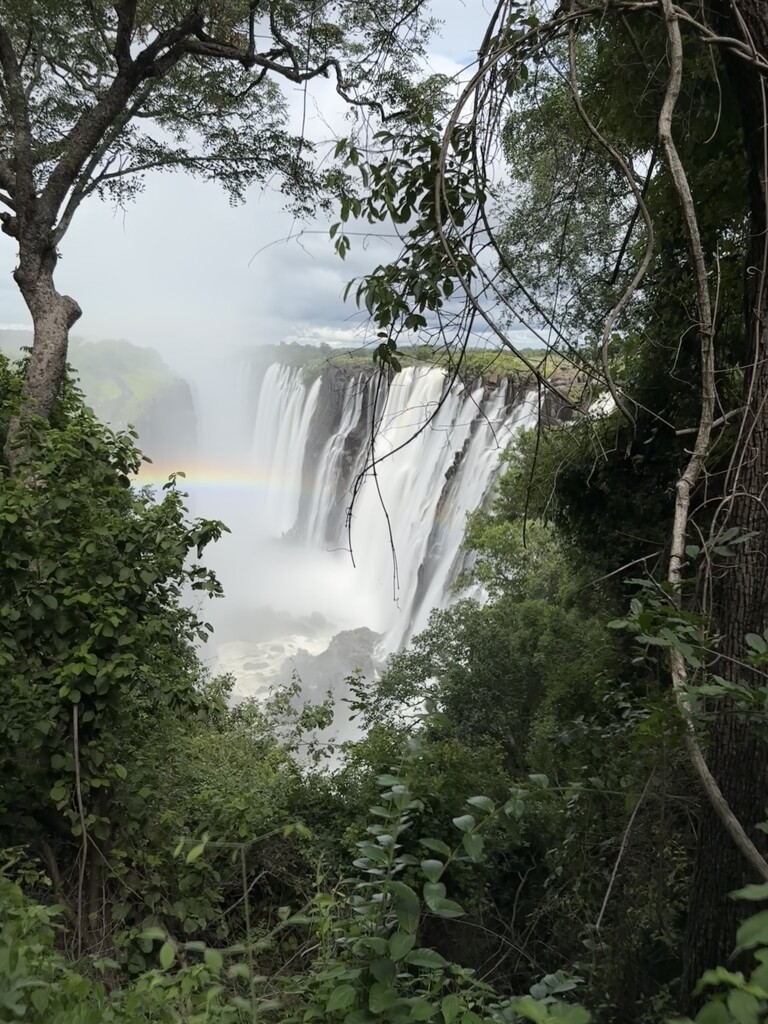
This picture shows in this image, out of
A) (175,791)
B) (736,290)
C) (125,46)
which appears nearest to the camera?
(736,290)

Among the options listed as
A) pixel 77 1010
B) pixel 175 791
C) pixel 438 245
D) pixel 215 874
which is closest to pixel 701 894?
pixel 77 1010

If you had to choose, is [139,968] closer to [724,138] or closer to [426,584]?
[724,138]

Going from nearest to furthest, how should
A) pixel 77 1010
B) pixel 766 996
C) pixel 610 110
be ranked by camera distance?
pixel 766 996, pixel 77 1010, pixel 610 110

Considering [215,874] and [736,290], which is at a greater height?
[736,290]

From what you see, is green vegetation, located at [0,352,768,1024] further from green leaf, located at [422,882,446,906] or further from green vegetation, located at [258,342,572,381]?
green vegetation, located at [258,342,572,381]

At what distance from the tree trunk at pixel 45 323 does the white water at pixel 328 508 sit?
22.6ft

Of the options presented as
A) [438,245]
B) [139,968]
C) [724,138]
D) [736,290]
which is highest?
[724,138]

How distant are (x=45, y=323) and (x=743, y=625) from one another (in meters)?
7.37

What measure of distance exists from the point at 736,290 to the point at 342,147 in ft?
9.55

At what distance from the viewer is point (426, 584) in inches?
658

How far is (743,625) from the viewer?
5.97ft

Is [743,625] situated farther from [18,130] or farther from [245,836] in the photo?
[18,130]

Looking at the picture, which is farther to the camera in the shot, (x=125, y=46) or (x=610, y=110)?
(x=125, y=46)

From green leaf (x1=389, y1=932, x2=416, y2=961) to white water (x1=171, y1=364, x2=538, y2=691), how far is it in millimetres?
12129
